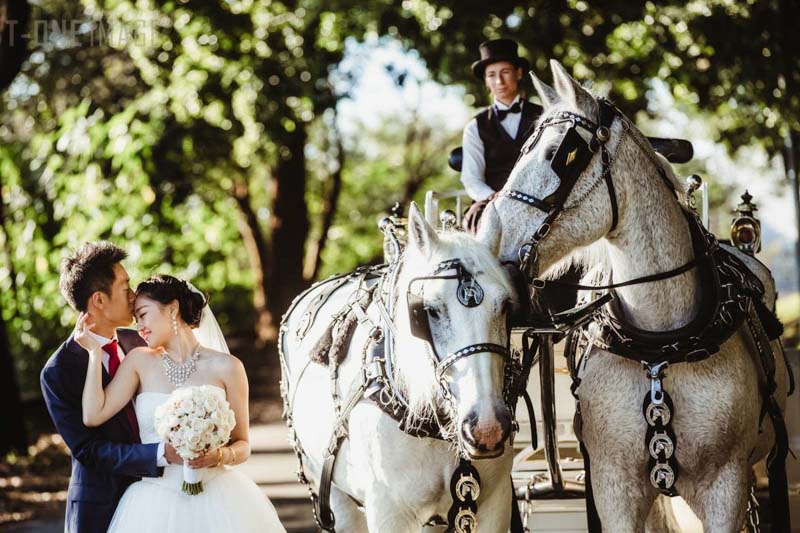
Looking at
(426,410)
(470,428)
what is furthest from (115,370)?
(470,428)

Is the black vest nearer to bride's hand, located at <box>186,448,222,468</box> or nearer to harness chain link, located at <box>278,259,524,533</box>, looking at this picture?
harness chain link, located at <box>278,259,524,533</box>

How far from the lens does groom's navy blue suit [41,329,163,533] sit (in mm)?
4418

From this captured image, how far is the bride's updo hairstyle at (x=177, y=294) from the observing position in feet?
15.2

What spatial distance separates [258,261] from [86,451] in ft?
69.7

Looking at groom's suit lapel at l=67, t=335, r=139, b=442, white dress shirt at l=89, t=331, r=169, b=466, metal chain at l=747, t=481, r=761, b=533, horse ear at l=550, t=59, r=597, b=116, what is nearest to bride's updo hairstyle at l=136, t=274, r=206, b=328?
white dress shirt at l=89, t=331, r=169, b=466

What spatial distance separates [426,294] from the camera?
3.66 m

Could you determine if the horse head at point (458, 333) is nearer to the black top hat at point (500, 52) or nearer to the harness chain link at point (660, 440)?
the harness chain link at point (660, 440)

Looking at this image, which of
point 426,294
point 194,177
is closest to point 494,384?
point 426,294

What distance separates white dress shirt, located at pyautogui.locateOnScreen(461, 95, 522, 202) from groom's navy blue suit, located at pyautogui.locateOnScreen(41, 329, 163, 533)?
2153 mm

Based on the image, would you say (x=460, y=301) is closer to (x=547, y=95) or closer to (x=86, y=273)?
(x=547, y=95)

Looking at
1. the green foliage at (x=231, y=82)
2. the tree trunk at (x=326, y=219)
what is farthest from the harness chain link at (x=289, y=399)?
the tree trunk at (x=326, y=219)

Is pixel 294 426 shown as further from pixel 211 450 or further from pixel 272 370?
pixel 272 370

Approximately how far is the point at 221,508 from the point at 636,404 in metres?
1.84

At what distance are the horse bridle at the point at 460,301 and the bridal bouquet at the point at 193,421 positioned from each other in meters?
1.08
